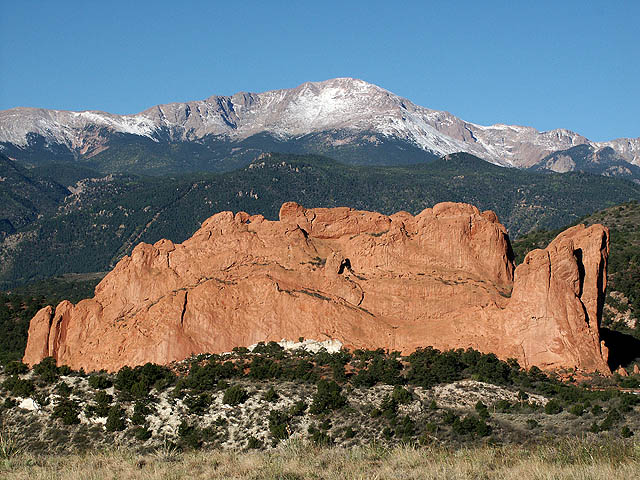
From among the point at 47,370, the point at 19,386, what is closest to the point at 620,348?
the point at 47,370

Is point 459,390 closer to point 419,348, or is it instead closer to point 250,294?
point 419,348

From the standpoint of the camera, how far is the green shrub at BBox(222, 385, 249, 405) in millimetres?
50156

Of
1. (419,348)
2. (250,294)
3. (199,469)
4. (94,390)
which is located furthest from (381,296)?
(199,469)

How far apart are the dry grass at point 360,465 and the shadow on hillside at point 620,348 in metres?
30.2

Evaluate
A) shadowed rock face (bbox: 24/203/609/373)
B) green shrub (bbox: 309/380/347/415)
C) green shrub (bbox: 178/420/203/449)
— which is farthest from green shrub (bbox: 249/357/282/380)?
green shrub (bbox: 178/420/203/449)

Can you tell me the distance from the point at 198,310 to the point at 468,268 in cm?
1847

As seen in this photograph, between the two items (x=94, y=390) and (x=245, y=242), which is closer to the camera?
(x=94, y=390)

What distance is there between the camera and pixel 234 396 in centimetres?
5028

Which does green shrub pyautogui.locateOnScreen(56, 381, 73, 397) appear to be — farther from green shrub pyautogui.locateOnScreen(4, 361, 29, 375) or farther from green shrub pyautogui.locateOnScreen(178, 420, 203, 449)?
green shrub pyautogui.locateOnScreen(178, 420, 203, 449)

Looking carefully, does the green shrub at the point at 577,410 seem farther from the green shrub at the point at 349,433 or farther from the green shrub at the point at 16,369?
the green shrub at the point at 16,369

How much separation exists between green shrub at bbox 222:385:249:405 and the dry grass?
50.8 ft

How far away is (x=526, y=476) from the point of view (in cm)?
2802

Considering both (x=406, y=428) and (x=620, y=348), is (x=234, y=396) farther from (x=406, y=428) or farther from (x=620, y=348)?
(x=620, y=348)

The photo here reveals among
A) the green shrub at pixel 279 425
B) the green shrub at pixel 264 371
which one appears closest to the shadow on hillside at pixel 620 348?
the green shrub at pixel 264 371
